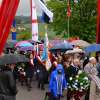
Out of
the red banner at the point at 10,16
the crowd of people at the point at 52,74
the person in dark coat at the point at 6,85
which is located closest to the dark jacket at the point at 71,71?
the crowd of people at the point at 52,74

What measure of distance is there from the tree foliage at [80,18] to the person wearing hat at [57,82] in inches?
1077

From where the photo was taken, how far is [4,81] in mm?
10570

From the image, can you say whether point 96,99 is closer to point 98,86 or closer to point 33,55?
point 98,86

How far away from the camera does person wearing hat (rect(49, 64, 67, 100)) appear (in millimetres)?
12742

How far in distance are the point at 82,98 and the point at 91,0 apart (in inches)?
1076

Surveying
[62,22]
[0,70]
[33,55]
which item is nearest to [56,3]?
[62,22]

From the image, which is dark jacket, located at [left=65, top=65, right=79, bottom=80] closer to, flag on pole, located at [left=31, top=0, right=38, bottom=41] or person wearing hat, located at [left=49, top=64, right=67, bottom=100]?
person wearing hat, located at [left=49, top=64, right=67, bottom=100]

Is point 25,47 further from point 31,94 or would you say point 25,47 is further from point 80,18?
point 80,18

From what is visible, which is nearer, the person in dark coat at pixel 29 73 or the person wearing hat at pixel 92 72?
the person wearing hat at pixel 92 72

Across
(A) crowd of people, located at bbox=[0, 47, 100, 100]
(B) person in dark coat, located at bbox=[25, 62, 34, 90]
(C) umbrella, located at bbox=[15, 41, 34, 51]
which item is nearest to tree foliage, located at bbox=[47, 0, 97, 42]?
(C) umbrella, located at bbox=[15, 41, 34, 51]

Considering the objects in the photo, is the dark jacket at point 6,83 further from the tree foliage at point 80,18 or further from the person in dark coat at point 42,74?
the tree foliage at point 80,18

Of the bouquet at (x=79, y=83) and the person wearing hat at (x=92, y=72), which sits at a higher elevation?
the person wearing hat at (x=92, y=72)

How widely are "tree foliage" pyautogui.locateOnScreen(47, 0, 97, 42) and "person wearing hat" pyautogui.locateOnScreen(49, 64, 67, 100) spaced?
1077 inches

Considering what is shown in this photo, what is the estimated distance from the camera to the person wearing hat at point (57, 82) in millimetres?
12742
